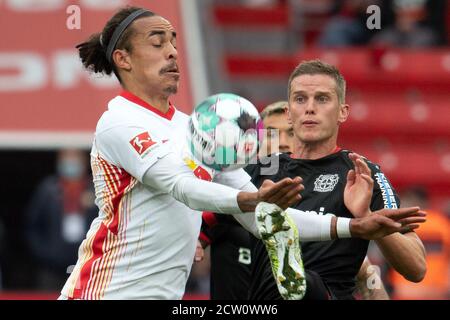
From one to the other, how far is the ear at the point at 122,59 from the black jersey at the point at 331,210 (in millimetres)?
884

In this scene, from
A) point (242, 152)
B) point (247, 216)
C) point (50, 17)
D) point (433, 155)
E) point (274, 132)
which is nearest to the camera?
point (242, 152)

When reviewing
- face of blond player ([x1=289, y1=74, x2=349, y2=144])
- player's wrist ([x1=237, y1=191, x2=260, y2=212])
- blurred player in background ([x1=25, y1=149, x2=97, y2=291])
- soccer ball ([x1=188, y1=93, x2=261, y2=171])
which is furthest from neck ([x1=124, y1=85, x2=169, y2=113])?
blurred player in background ([x1=25, y1=149, x2=97, y2=291])

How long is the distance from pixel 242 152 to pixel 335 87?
2.55ft

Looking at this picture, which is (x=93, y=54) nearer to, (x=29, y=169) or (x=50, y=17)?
(x=50, y=17)

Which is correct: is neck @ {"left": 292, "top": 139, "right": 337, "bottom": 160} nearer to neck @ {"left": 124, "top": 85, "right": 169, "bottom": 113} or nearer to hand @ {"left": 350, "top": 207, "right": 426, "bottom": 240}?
neck @ {"left": 124, "top": 85, "right": 169, "bottom": 113}

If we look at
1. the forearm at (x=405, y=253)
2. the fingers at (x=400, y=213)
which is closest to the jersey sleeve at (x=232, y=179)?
the forearm at (x=405, y=253)

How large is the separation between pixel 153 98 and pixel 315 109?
73cm

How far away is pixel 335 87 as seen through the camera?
546 cm

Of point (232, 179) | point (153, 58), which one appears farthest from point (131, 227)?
point (153, 58)

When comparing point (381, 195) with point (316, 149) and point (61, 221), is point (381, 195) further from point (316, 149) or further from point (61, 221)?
point (61, 221)

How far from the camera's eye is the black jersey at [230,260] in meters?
6.29

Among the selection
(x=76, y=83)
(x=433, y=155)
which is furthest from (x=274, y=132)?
(x=433, y=155)

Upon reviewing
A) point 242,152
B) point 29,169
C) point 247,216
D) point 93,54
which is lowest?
point 29,169

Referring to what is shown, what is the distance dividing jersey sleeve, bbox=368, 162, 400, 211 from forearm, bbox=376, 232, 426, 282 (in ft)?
0.47
